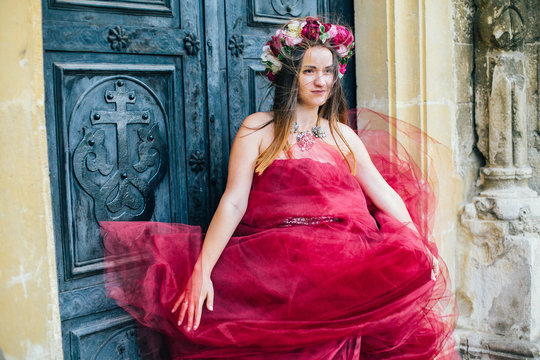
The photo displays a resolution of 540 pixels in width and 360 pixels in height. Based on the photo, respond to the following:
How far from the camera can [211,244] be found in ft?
6.94

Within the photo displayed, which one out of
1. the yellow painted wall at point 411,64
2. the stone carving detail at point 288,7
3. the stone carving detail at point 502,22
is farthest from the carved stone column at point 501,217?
the stone carving detail at point 288,7

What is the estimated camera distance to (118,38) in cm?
231

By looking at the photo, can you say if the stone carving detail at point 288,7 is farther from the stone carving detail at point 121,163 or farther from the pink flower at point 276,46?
the stone carving detail at point 121,163

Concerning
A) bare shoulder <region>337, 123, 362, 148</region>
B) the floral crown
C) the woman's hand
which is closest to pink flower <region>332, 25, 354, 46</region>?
the floral crown

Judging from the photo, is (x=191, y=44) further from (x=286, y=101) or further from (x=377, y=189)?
(x=377, y=189)

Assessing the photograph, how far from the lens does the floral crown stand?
2.34 meters

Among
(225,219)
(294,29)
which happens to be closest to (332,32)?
(294,29)

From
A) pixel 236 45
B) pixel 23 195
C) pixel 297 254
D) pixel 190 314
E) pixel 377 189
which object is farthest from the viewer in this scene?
pixel 236 45

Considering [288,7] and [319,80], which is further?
[288,7]

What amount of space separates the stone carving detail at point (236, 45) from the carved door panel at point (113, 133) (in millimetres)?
175

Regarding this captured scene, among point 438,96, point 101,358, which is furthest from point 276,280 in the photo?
point 438,96

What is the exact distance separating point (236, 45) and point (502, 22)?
1520 mm

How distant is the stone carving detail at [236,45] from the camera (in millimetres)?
2716

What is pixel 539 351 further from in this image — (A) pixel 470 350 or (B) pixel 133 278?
(B) pixel 133 278
